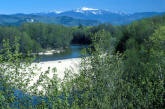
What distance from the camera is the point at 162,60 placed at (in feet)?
55.8

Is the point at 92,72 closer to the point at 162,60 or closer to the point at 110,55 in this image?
the point at 110,55

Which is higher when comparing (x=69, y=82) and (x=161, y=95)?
(x=69, y=82)

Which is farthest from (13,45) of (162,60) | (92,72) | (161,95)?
(162,60)

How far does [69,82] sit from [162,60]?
7895 mm

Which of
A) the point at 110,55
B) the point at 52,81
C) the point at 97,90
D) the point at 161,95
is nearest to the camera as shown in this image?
the point at 52,81

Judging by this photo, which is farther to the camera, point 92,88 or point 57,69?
point 57,69

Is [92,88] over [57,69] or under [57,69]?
over

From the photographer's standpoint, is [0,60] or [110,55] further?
[110,55]

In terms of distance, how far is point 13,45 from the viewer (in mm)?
9844

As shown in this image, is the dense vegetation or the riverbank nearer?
the dense vegetation

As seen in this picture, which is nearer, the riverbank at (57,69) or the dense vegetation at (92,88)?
the dense vegetation at (92,88)

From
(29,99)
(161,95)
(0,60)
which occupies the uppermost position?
(0,60)

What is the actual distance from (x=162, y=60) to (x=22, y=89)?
28.9ft

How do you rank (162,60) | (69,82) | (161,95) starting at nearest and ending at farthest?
1. (69,82)
2. (161,95)
3. (162,60)
